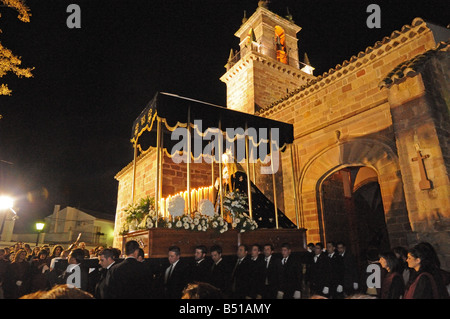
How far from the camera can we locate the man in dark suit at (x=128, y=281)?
11.3ft

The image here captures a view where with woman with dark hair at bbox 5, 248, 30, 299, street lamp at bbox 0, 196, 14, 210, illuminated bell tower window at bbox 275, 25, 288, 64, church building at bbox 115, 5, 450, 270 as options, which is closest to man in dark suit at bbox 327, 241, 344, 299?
church building at bbox 115, 5, 450, 270

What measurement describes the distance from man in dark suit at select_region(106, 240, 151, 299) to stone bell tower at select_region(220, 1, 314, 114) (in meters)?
13.6

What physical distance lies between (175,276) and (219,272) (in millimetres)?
751

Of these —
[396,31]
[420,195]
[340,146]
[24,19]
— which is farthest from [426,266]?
[24,19]

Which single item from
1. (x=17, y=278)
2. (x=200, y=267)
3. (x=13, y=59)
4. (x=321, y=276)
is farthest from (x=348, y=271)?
(x=13, y=59)

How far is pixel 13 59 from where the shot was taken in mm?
8719

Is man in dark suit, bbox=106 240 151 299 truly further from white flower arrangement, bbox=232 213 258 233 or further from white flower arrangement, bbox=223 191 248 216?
white flower arrangement, bbox=223 191 248 216

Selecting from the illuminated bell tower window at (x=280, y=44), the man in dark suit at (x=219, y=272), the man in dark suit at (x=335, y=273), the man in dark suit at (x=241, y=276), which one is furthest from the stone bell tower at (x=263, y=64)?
the man in dark suit at (x=219, y=272)

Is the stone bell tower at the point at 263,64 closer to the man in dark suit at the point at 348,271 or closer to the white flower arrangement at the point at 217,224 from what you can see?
the man in dark suit at the point at 348,271

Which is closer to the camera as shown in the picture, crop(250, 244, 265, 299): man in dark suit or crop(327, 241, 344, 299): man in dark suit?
crop(250, 244, 265, 299): man in dark suit

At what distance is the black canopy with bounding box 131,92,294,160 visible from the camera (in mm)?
5883

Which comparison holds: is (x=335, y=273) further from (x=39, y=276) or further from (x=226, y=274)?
(x=39, y=276)

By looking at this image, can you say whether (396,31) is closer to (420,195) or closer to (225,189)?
(420,195)
